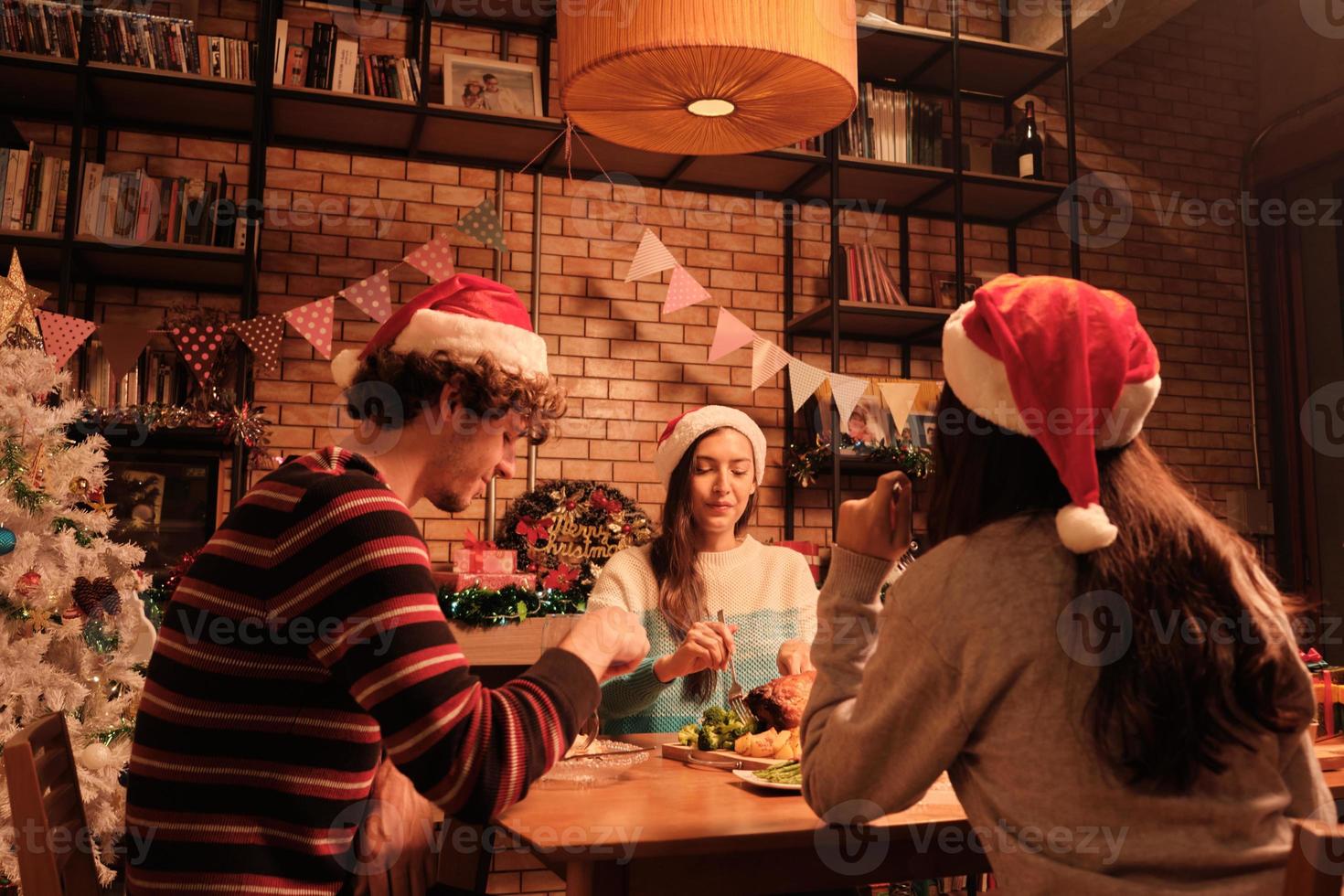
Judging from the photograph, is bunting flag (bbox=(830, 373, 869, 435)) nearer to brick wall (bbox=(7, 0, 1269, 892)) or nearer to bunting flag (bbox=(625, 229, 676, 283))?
brick wall (bbox=(7, 0, 1269, 892))

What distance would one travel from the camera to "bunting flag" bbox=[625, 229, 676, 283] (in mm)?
4156

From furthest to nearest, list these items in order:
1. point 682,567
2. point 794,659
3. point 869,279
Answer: point 869,279
point 682,567
point 794,659

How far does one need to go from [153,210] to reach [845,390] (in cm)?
257

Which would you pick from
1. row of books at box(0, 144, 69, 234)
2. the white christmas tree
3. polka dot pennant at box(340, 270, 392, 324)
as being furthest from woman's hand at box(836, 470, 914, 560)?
row of books at box(0, 144, 69, 234)

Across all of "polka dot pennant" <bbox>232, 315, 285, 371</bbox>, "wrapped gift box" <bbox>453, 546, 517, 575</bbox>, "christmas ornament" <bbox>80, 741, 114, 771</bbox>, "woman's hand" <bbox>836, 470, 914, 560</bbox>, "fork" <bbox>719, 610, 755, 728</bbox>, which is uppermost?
"polka dot pennant" <bbox>232, 315, 285, 371</bbox>

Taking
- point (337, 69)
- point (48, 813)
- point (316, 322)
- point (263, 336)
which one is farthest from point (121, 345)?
point (48, 813)

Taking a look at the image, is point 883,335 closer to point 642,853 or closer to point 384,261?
point 384,261

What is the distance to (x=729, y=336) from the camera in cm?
435

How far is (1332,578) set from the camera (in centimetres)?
490

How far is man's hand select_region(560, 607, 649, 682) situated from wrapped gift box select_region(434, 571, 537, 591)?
2.15m

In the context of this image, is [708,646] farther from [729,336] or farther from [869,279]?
[869,279]

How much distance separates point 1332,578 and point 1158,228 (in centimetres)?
178

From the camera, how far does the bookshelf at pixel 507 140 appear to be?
3.73m

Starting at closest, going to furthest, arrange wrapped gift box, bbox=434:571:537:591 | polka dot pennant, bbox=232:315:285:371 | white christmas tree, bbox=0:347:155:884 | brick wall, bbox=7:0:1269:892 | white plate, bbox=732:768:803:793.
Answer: white plate, bbox=732:768:803:793
white christmas tree, bbox=0:347:155:884
wrapped gift box, bbox=434:571:537:591
polka dot pennant, bbox=232:315:285:371
brick wall, bbox=7:0:1269:892
